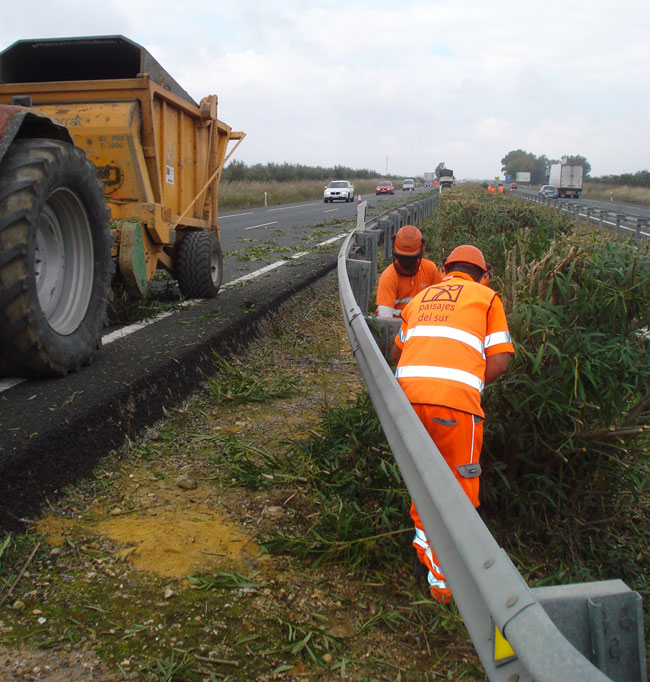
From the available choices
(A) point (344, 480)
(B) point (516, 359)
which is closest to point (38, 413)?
(A) point (344, 480)

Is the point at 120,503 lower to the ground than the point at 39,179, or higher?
lower

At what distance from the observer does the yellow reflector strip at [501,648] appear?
1202 millimetres

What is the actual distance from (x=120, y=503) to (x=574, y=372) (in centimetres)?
239

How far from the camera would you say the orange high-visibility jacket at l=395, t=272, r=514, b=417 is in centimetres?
318

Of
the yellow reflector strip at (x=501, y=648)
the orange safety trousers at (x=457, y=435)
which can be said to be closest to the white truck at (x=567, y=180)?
the orange safety trousers at (x=457, y=435)

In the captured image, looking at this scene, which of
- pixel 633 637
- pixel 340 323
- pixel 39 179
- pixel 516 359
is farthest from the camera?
pixel 340 323

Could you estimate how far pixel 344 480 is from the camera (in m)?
3.62

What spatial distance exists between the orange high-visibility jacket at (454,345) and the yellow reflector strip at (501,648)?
194 cm

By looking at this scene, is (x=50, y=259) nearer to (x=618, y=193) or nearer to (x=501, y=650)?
(x=501, y=650)

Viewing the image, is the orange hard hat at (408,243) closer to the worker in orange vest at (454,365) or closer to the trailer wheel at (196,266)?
the worker in orange vest at (454,365)

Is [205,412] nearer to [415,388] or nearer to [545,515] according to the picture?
[415,388]

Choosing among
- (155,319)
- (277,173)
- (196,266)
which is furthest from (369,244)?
(277,173)

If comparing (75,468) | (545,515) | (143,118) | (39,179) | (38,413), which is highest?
(143,118)

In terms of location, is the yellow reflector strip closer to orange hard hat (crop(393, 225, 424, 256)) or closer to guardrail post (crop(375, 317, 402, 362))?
guardrail post (crop(375, 317, 402, 362))
